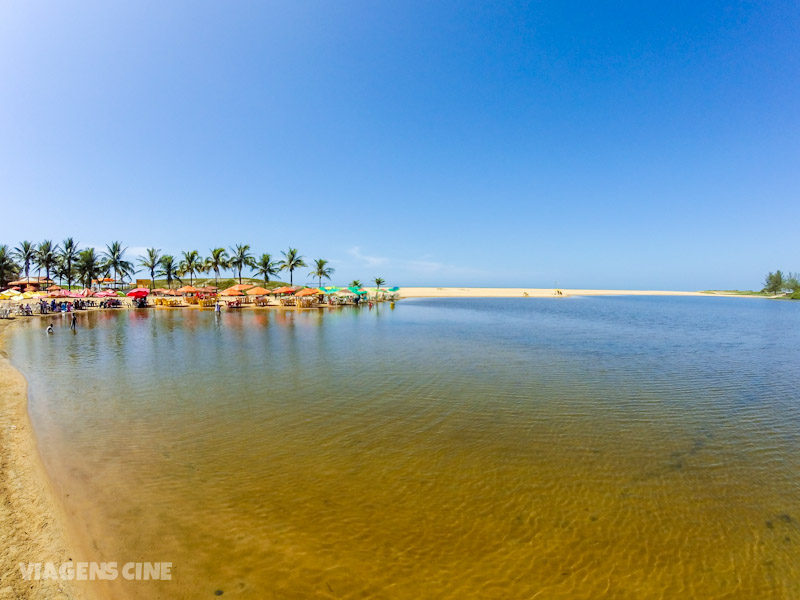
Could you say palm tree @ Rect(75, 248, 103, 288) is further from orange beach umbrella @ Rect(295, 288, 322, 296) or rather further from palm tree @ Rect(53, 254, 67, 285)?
orange beach umbrella @ Rect(295, 288, 322, 296)

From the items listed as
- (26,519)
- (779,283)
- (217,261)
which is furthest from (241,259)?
(779,283)

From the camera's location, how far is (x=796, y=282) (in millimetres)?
112062

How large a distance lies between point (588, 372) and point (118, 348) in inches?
925

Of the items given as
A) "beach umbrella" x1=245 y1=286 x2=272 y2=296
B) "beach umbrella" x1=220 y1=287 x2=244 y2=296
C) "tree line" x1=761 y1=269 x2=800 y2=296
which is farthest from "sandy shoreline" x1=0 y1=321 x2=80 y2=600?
"tree line" x1=761 y1=269 x2=800 y2=296

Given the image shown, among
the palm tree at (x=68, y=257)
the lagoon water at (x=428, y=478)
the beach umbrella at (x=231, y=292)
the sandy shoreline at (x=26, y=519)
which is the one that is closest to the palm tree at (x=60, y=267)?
the palm tree at (x=68, y=257)

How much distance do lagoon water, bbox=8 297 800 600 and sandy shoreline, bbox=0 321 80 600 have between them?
0.26 m

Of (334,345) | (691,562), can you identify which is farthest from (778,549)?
(334,345)

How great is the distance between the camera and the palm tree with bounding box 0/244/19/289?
189 feet

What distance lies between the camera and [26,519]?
16.5ft

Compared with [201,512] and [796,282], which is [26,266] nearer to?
[201,512]

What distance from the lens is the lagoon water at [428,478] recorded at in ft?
14.4

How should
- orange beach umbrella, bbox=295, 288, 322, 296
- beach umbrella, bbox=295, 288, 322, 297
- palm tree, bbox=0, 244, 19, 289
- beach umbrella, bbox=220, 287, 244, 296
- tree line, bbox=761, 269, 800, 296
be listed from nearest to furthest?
1. beach umbrella, bbox=220, 287, 244, 296
2. beach umbrella, bbox=295, 288, 322, 297
3. orange beach umbrella, bbox=295, 288, 322, 296
4. palm tree, bbox=0, 244, 19, 289
5. tree line, bbox=761, 269, 800, 296

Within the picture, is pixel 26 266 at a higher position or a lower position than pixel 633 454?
higher

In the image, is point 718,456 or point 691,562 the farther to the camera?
point 718,456
